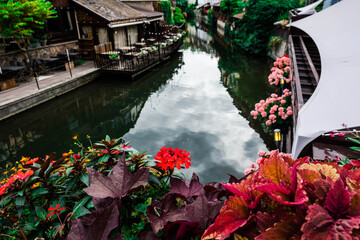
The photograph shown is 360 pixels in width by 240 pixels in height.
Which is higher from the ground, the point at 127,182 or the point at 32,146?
the point at 127,182

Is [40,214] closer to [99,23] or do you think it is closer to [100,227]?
[100,227]

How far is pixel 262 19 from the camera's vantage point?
22.1m

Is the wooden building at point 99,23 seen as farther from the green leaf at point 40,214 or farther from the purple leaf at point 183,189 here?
the purple leaf at point 183,189

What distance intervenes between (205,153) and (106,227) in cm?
688

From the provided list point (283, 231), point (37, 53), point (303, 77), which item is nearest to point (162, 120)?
point (303, 77)

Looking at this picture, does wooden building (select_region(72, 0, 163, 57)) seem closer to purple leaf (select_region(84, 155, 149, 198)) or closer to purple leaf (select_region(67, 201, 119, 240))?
purple leaf (select_region(84, 155, 149, 198))

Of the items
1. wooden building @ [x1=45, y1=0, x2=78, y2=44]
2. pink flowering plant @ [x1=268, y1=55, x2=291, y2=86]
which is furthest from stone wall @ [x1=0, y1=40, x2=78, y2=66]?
pink flowering plant @ [x1=268, y1=55, x2=291, y2=86]

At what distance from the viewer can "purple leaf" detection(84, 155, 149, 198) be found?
1.31m

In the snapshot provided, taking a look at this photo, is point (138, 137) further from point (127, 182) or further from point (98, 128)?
point (127, 182)

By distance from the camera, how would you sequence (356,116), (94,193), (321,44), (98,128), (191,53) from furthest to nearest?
(191,53)
(98,128)
(321,44)
(356,116)
(94,193)

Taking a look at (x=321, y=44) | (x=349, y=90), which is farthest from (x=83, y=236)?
(x=321, y=44)

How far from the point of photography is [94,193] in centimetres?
127

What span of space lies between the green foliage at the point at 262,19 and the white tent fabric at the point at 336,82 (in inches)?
759

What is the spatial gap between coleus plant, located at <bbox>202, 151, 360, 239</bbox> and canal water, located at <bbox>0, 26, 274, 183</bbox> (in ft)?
18.7
